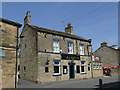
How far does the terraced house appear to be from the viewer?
16.8 meters

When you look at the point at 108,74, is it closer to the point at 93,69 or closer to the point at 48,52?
the point at 93,69

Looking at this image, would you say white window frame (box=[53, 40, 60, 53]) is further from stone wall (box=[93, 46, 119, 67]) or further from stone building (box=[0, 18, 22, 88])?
stone wall (box=[93, 46, 119, 67])

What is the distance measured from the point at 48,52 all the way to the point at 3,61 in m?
6.84

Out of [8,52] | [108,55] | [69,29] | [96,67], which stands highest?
[69,29]

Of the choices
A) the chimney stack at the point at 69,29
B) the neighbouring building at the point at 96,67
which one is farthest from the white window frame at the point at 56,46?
the neighbouring building at the point at 96,67

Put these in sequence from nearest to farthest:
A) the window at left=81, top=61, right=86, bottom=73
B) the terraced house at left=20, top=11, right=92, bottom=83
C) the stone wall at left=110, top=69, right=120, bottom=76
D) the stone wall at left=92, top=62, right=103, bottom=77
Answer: the terraced house at left=20, top=11, right=92, bottom=83
the window at left=81, top=61, right=86, bottom=73
the stone wall at left=92, top=62, right=103, bottom=77
the stone wall at left=110, top=69, right=120, bottom=76

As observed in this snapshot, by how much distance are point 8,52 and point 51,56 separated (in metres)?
6.79

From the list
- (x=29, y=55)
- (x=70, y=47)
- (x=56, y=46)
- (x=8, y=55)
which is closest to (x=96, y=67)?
(x=70, y=47)

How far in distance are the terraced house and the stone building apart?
2158 mm

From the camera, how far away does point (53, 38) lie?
729 inches

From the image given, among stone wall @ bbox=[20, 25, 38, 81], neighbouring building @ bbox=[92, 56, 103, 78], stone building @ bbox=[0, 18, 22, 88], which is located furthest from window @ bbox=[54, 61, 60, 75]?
neighbouring building @ bbox=[92, 56, 103, 78]

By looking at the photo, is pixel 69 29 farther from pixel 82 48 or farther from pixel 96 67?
pixel 96 67

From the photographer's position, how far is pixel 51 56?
17.8 metres

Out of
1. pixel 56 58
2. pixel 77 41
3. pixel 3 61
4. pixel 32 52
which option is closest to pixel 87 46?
pixel 77 41
